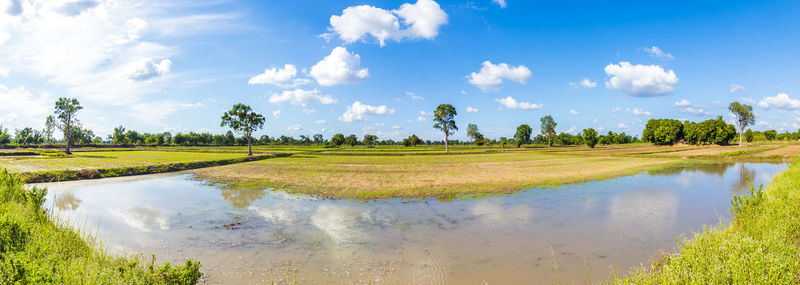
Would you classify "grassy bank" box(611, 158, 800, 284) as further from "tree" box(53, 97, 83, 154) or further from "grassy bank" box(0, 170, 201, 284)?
"tree" box(53, 97, 83, 154)

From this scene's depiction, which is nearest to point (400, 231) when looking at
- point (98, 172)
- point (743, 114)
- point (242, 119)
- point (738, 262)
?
point (738, 262)

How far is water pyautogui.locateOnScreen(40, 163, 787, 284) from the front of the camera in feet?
25.0

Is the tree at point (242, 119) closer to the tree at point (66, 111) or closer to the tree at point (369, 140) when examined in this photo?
the tree at point (66, 111)

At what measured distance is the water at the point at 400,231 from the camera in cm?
762

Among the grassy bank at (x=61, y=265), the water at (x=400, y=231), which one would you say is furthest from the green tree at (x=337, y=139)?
the grassy bank at (x=61, y=265)

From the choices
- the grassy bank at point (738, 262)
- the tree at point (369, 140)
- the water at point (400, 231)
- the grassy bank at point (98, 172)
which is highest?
the tree at point (369, 140)

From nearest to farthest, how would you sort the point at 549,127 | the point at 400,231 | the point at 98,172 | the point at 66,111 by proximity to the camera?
the point at 400,231 → the point at 98,172 → the point at 66,111 → the point at 549,127

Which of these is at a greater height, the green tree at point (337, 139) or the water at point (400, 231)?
the green tree at point (337, 139)

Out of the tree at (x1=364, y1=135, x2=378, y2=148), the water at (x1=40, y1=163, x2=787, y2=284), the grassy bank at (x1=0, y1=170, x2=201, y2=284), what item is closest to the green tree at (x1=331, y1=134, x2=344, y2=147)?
the tree at (x1=364, y1=135, x2=378, y2=148)

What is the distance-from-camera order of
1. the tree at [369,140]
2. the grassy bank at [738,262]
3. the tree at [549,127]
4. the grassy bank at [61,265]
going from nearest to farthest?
the grassy bank at [738,262], the grassy bank at [61,265], the tree at [549,127], the tree at [369,140]

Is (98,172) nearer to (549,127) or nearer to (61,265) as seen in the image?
(61,265)

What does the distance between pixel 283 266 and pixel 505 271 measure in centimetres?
569

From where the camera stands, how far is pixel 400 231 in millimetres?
10805

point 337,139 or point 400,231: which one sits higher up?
point 337,139
